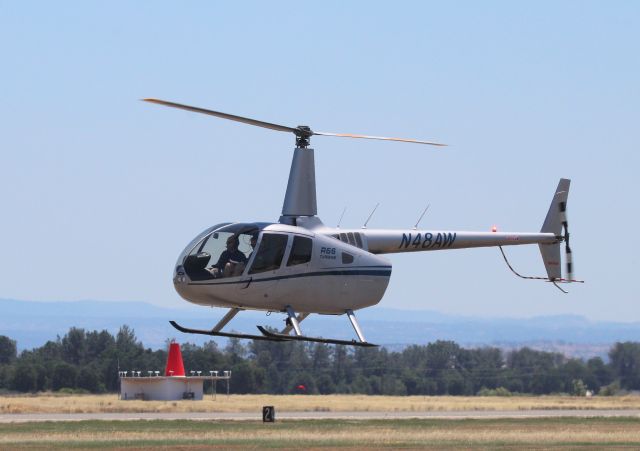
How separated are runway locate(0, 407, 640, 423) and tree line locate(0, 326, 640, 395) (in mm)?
38549

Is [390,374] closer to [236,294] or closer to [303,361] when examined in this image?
[303,361]

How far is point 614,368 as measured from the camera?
470ft

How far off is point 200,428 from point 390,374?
290 ft

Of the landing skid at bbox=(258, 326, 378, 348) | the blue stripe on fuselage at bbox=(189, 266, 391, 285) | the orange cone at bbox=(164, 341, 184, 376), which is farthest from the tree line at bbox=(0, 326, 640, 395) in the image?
the landing skid at bbox=(258, 326, 378, 348)

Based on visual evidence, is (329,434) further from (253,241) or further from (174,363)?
(174,363)

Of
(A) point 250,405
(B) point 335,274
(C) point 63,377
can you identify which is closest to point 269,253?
(B) point 335,274

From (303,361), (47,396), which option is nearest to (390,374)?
(303,361)

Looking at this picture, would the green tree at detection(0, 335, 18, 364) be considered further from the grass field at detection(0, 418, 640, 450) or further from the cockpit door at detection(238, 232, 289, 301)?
the cockpit door at detection(238, 232, 289, 301)

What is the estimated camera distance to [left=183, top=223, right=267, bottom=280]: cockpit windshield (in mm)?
28969

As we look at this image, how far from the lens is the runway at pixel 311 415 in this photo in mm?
66125

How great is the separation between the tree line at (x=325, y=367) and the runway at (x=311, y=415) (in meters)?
38.5

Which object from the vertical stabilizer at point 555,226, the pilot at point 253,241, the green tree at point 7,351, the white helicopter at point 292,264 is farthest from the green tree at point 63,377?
the pilot at point 253,241

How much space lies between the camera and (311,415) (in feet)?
236

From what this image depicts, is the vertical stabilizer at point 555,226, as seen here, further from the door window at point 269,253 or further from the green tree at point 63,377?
the green tree at point 63,377
